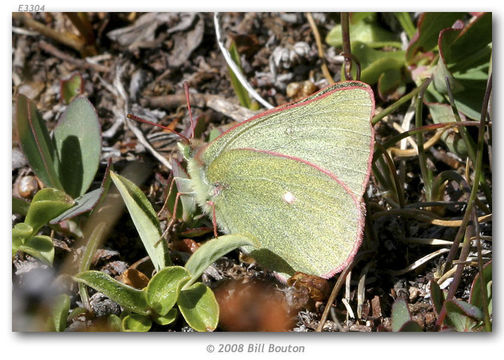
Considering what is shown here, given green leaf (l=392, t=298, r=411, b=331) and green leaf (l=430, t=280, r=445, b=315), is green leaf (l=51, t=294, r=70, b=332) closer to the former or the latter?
green leaf (l=392, t=298, r=411, b=331)

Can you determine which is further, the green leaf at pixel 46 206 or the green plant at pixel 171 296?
the green leaf at pixel 46 206

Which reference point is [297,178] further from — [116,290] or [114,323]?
[114,323]

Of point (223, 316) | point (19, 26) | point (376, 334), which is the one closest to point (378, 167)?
point (376, 334)

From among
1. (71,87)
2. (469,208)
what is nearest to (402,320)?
(469,208)

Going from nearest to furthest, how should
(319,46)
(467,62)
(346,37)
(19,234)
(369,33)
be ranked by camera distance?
(19,234) < (346,37) < (467,62) < (369,33) < (319,46)

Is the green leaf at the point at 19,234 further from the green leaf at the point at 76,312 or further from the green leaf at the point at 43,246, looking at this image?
the green leaf at the point at 76,312

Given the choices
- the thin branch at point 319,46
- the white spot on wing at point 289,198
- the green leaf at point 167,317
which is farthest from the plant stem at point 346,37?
the green leaf at point 167,317
